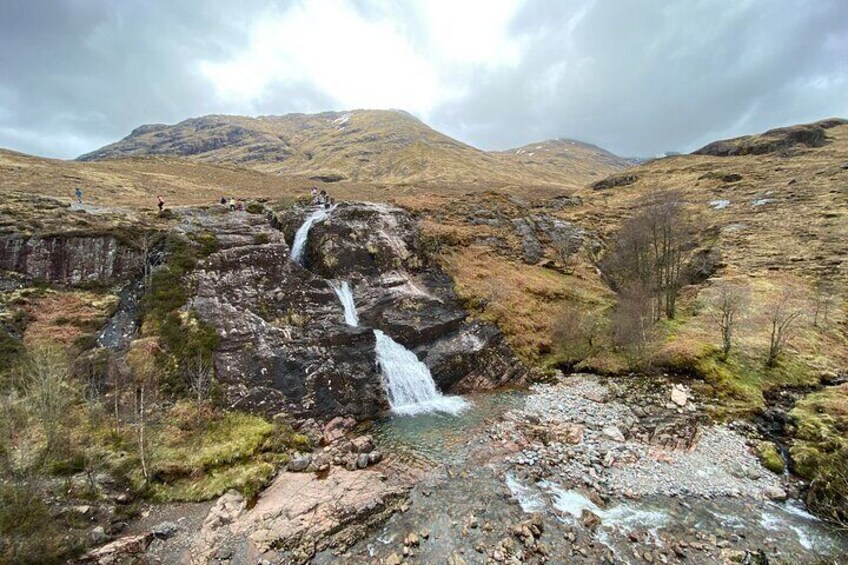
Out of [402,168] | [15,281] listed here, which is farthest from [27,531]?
[402,168]

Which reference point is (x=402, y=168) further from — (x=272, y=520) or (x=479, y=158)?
(x=272, y=520)

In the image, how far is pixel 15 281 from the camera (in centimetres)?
2427

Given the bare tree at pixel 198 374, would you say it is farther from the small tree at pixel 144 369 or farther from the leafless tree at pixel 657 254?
the leafless tree at pixel 657 254

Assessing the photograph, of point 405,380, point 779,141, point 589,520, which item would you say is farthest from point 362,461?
point 779,141

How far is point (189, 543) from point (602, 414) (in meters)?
22.8

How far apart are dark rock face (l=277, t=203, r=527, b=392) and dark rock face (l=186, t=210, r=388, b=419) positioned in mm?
2809

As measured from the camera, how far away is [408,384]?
27875mm

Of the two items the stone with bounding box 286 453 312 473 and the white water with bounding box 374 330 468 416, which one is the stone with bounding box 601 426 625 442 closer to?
the white water with bounding box 374 330 468 416

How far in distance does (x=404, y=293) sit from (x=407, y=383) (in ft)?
30.9

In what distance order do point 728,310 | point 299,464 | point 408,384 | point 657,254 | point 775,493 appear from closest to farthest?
1. point 775,493
2. point 299,464
3. point 408,384
4. point 728,310
5. point 657,254

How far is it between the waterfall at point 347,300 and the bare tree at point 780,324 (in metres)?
30.5

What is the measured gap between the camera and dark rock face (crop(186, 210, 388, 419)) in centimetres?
2389

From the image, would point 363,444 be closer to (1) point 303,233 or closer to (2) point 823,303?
(1) point 303,233

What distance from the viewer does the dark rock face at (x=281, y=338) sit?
23.9m
